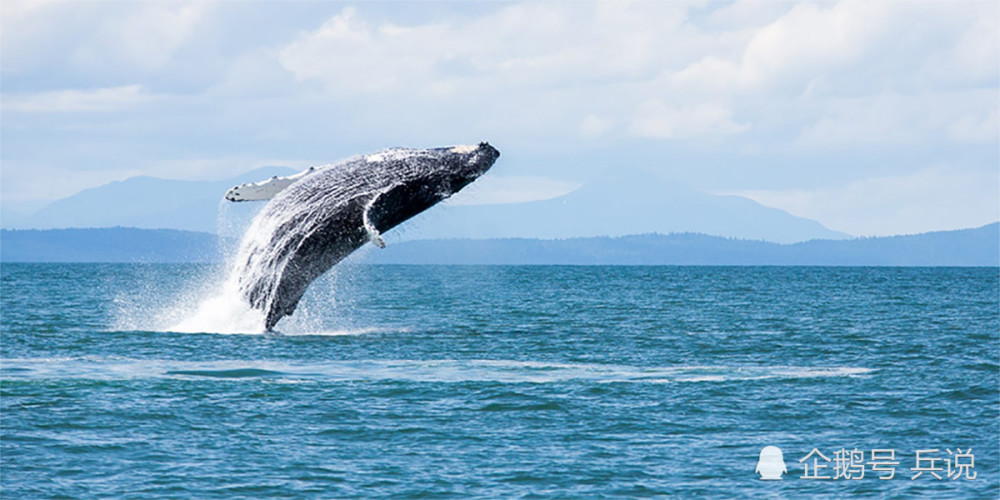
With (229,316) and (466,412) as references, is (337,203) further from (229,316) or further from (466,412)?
(466,412)

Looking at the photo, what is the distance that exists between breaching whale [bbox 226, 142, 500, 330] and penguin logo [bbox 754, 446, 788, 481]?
8844 millimetres

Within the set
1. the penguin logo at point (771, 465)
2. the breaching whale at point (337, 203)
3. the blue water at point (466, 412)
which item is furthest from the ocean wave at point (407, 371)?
the penguin logo at point (771, 465)

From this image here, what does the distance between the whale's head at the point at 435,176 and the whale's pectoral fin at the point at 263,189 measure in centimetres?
150

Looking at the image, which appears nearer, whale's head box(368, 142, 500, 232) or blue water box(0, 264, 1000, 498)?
blue water box(0, 264, 1000, 498)

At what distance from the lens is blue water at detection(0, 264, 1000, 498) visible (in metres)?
14.2

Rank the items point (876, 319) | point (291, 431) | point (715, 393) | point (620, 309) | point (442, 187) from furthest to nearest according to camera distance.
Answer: point (620, 309)
point (876, 319)
point (442, 187)
point (715, 393)
point (291, 431)

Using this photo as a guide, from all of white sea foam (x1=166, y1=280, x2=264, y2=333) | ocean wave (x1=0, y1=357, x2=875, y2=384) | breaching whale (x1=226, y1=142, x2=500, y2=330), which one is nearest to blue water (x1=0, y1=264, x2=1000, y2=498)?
ocean wave (x1=0, y1=357, x2=875, y2=384)

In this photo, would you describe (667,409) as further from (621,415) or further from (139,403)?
(139,403)

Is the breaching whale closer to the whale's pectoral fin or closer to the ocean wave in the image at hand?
the whale's pectoral fin

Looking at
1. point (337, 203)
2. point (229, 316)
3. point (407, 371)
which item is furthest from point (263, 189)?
point (229, 316)

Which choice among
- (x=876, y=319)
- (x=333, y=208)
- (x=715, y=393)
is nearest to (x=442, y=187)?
(x=333, y=208)

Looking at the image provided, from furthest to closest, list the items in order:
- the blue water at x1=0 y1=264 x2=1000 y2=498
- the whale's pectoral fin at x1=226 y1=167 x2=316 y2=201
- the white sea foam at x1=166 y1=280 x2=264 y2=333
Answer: the white sea foam at x1=166 y1=280 x2=264 y2=333 → the whale's pectoral fin at x1=226 y1=167 x2=316 y2=201 → the blue water at x1=0 y1=264 x2=1000 y2=498

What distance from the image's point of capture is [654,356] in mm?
27234

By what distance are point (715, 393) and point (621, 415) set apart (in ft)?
9.53
